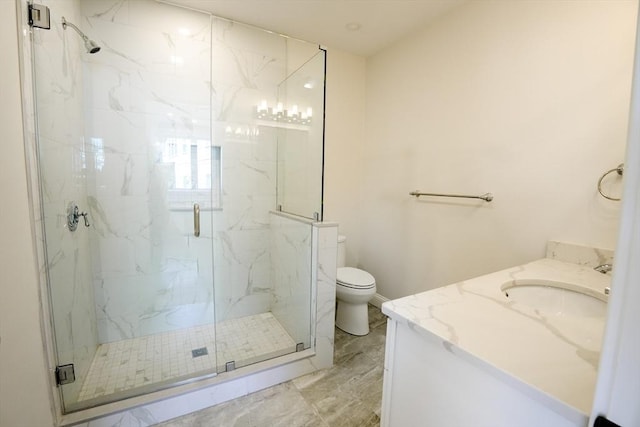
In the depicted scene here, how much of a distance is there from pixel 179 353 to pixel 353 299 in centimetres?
131

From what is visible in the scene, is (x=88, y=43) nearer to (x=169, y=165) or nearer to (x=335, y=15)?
(x=169, y=165)

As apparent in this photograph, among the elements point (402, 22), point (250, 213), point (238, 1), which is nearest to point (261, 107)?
point (238, 1)

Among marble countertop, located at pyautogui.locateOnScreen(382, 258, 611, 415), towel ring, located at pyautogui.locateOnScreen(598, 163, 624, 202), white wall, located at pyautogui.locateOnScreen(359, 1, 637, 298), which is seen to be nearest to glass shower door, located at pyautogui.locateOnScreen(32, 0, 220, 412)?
marble countertop, located at pyautogui.locateOnScreen(382, 258, 611, 415)

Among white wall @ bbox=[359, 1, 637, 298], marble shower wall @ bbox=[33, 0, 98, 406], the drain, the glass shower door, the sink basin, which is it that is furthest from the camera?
the drain

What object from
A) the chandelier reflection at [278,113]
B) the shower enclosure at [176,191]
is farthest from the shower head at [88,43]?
the chandelier reflection at [278,113]

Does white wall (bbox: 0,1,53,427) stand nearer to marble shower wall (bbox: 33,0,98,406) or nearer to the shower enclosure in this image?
marble shower wall (bbox: 33,0,98,406)

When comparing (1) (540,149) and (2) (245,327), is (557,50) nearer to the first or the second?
(1) (540,149)

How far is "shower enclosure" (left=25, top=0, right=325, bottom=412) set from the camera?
5.54 ft

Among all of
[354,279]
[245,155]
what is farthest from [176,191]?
[354,279]

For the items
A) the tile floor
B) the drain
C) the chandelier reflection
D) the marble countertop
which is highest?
the chandelier reflection

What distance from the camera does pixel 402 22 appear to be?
224cm

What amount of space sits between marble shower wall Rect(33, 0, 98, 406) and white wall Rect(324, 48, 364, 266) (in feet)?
6.23

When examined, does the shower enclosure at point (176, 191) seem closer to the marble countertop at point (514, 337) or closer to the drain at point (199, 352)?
the drain at point (199, 352)

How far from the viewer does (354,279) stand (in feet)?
7.67
